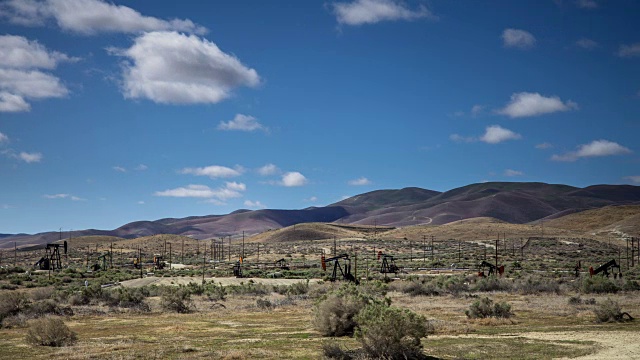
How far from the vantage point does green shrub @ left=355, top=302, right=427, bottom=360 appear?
1734cm

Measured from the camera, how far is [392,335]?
17.3 meters

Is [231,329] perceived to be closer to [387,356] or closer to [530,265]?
[387,356]

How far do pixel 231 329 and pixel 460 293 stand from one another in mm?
20503

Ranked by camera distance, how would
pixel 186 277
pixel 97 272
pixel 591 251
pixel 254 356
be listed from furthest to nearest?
pixel 591 251, pixel 97 272, pixel 186 277, pixel 254 356

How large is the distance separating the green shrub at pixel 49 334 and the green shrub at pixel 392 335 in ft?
39.5

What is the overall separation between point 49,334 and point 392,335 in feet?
43.8

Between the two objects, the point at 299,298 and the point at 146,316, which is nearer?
the point at 146,316

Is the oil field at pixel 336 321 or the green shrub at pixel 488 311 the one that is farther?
the green shrub at pixel 488 311

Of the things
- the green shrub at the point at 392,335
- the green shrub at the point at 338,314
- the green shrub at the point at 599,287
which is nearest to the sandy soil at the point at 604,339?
the green shrub at the point at 338,314

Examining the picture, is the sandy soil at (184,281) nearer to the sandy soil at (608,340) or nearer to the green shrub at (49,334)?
the green shrub at (49,334)

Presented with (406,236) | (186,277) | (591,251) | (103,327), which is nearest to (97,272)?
(186,277)

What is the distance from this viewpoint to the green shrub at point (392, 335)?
17.3 meters

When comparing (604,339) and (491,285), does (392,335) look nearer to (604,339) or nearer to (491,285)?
(604,339)

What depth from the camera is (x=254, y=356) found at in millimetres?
18875
